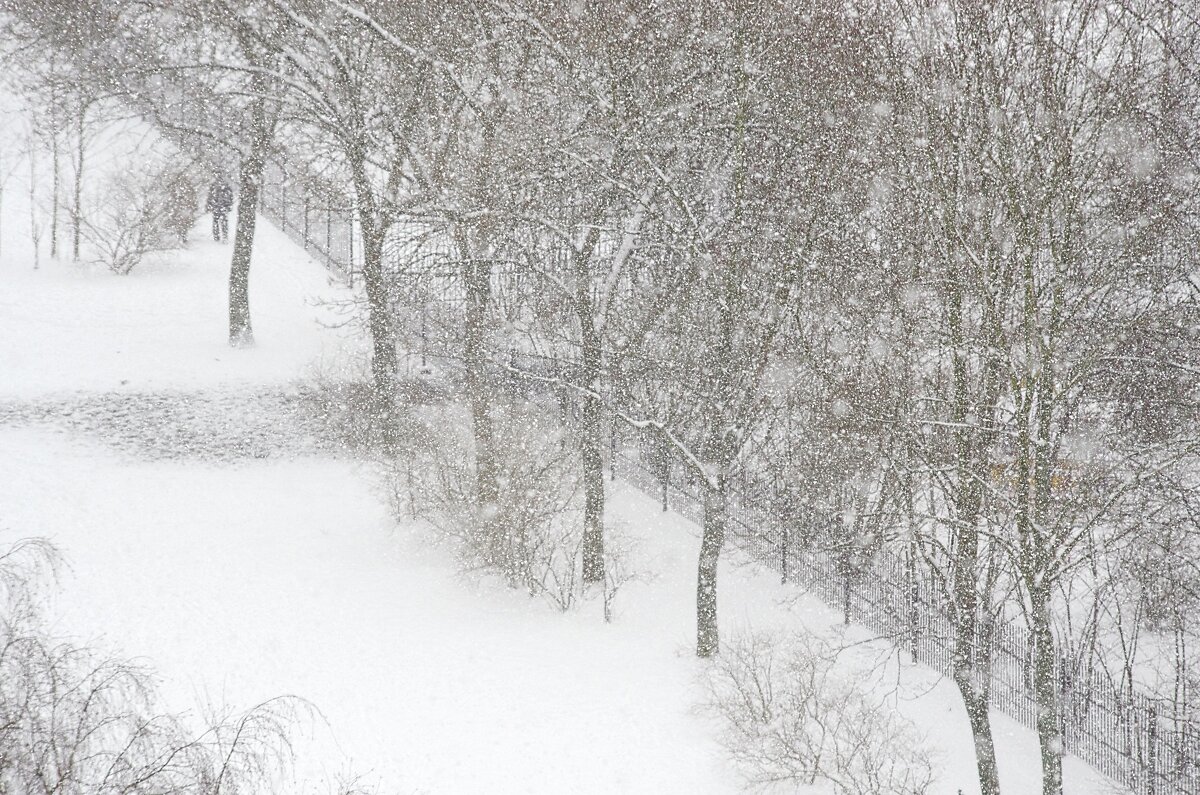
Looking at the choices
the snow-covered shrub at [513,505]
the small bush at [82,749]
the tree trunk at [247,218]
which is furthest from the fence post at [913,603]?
the tree trunk at [247,218]

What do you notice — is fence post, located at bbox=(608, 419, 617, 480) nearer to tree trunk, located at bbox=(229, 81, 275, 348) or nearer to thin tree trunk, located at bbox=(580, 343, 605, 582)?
thin tree trunk, located at bbox=(580, 343, 605, 582)

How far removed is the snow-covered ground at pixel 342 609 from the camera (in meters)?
10.9

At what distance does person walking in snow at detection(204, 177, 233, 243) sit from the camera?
3038 centimetres

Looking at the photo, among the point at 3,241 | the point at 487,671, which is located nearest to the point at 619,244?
the point at 487,671

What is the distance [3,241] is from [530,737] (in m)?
28.4

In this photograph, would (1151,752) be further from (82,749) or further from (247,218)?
(247,218)

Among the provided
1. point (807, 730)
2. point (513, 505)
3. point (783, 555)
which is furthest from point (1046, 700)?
point (513, 505)

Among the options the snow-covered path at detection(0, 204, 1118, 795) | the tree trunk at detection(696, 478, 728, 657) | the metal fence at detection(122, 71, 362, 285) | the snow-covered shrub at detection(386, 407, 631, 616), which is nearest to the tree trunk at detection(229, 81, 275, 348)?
the metal fence at detection(122, 71, 362, 285)

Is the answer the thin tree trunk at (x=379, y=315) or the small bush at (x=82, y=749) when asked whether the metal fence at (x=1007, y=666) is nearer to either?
the thin tree trunk at (x=379, y=315)

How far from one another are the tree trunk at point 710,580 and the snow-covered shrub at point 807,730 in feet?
1.64

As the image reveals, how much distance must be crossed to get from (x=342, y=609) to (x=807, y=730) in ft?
23.2

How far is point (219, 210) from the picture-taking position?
102 feet

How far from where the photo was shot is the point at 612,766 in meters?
10.7

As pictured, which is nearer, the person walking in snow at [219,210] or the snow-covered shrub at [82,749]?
the snow-covered shrub at [82,749]
